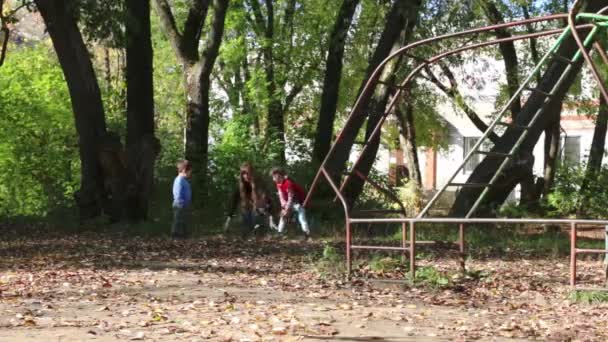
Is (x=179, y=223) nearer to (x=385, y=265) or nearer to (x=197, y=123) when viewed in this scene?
(x=197, y=123)

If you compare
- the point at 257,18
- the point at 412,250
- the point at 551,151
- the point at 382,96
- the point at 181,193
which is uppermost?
the point at 257,18

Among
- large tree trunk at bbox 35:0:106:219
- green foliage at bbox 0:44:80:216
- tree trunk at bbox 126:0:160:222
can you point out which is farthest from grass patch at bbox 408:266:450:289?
green foliage at bbox 0:44:80:216

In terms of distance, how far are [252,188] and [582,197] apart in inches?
398

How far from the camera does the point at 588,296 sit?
994 cm

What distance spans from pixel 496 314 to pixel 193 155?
14.5 metres

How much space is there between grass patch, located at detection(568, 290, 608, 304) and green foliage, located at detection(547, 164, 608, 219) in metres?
13.8

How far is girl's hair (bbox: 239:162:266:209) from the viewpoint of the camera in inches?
699

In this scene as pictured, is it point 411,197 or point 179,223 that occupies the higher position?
point 411,197

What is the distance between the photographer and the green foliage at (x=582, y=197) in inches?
930

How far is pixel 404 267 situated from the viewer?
40.3 feet

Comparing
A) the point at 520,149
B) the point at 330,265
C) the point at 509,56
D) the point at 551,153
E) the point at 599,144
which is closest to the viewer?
the point at 330,265

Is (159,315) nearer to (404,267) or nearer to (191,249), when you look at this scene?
(404,267)

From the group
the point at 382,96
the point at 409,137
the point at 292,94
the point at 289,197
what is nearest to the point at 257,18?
the point at 292,94

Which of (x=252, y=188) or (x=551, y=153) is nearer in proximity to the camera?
(x=252, y=188)
